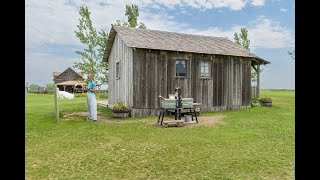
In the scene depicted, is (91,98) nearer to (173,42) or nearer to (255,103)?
(173,42)

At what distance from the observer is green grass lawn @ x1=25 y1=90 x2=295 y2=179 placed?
15.5 ft

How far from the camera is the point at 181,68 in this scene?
48.2 feet

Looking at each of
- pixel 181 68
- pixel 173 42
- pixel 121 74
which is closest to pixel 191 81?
pixel 181 68

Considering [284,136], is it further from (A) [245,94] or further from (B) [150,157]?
(A) [245,94]

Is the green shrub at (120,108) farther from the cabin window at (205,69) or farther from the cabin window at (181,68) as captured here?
the cabin window at (205,69)

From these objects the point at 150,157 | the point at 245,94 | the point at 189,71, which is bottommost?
the point at 150,157

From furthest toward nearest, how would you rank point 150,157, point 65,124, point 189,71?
point 189,71 → point 65,124 → point 150,157

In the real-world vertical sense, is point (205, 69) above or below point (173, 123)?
above

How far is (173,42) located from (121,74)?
369 cm

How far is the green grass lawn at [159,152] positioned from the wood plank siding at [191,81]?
13.5 feet

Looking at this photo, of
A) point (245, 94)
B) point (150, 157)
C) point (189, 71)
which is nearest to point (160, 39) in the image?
point (189, 71)
